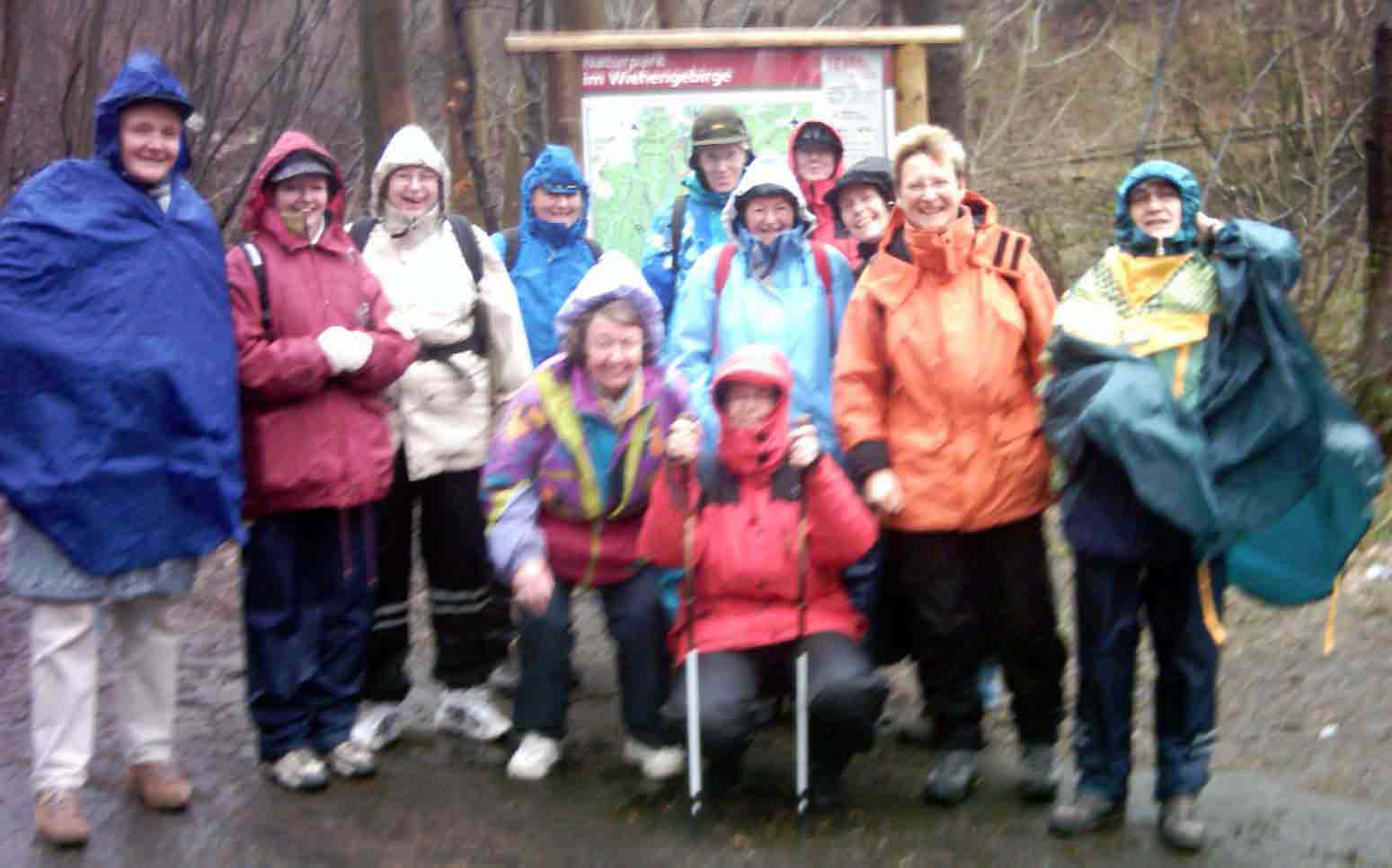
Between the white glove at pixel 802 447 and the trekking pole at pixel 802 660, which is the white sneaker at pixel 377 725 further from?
the white glove at pixel 802 447

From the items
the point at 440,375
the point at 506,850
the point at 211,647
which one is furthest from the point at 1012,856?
the point at 211,647

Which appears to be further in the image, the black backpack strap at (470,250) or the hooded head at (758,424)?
the black backpack strap at (470,250)

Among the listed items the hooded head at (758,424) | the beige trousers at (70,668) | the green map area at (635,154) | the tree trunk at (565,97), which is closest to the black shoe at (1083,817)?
the hooded head at (758,424)

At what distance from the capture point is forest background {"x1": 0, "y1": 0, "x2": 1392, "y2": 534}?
9.57m

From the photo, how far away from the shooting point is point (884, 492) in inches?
195

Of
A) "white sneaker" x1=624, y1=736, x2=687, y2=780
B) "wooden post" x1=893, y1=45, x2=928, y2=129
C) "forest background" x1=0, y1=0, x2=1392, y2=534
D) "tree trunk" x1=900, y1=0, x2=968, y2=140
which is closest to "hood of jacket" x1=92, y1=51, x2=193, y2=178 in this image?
"white sneaker" x1=624, y1=736, x2=687, y2=780

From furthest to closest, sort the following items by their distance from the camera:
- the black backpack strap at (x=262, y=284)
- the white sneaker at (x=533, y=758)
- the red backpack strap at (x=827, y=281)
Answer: the red backpack strap at (x=827, y=281)
the white sneaker at (x=533, y=758)
the black backpack strap at (x=262, y=284)

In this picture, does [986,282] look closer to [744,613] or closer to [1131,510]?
[1131,510]

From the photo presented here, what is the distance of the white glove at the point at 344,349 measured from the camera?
201 inches

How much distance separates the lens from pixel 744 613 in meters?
5.02

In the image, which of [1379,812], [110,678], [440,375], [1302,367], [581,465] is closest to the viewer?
[1302,367]

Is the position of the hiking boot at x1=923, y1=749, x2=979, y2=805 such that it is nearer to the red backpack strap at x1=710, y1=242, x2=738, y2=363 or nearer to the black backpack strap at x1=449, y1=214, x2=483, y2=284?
the red backpack strap at x1=710, y1=242, x2=738, y2=363

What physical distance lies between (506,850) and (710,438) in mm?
1418

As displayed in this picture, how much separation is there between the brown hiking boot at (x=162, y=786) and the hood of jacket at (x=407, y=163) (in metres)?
2.02
